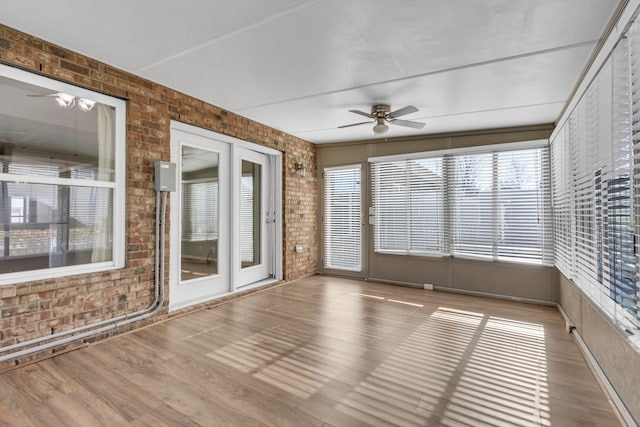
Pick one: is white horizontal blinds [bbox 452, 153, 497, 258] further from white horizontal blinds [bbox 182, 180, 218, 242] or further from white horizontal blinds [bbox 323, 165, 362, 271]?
white horizontal blinds [bbox 182, 180, 218, 242]

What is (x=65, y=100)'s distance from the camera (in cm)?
283

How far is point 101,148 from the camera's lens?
306cm

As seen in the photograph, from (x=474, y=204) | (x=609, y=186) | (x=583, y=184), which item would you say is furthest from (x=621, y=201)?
(x=474, y=204)

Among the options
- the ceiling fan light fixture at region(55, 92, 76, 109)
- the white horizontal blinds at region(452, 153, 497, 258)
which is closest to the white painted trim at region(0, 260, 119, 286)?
the ceiling fan light fixture at region(55, 92, 76, 109)

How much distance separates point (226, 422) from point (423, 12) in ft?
9.36

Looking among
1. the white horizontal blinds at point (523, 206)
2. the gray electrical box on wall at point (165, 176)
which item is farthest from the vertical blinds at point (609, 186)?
the gray electrical box on wall at point (165, 176)

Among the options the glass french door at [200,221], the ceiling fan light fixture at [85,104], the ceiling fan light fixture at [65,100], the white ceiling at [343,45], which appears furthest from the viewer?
the glass french door at [200,221]

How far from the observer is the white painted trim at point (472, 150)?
4.48m

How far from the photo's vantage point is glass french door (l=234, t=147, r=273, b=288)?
15.5 feet

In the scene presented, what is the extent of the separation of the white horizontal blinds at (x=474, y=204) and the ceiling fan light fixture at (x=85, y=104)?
15.6ft

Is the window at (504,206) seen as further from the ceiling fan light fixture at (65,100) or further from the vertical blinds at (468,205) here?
the ceiling fan light fixture at (65,100)

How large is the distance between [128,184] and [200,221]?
1.14 metres

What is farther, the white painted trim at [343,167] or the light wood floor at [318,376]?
the white painted trim at [343,167]

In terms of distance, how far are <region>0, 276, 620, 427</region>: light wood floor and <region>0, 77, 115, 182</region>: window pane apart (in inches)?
62.2
